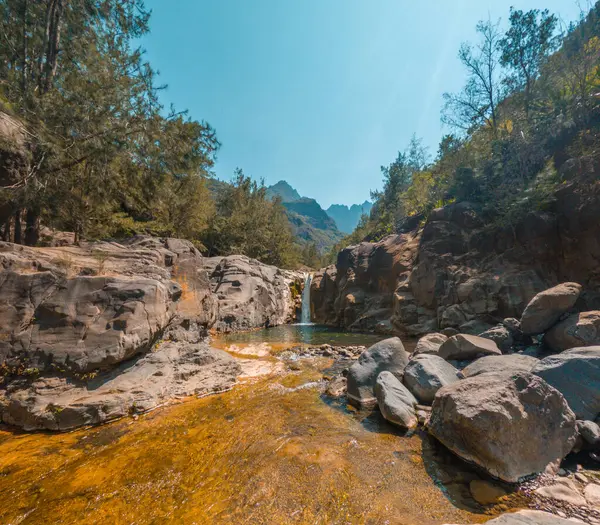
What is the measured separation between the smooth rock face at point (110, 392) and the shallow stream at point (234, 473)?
25 centimetres

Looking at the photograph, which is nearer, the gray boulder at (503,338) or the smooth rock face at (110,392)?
the smooth rock face at (110,392)

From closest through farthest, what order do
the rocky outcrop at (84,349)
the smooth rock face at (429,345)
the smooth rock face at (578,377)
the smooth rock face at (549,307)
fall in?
1. the smooth rock face at (578,377)
2. the rocky outcrop at (84,349)
3. the smooth rock face at (549,307)
4. the smooth rock face at (429,345)

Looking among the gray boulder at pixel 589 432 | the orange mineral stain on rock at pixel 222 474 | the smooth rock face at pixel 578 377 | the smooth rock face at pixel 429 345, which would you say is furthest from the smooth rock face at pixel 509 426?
the smooth rock face at pixel 429 345

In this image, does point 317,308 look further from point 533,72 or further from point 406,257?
point 533,72

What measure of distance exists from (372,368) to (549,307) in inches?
214

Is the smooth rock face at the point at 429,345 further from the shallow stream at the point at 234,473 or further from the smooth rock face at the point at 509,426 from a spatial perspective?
the smooth rock face at the point at 509,426

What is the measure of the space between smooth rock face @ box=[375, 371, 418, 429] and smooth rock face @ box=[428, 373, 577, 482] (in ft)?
2.42

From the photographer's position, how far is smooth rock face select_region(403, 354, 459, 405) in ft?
16.0

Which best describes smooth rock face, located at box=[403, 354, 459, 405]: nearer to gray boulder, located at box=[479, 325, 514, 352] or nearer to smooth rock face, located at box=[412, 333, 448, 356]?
smooth rock face, located at box=[412, 333, 448, 356]

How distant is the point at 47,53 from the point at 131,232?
24.7ft

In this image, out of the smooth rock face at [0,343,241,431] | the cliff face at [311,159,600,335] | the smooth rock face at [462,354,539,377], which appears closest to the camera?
the smooth rock face at [0,343,241,431]

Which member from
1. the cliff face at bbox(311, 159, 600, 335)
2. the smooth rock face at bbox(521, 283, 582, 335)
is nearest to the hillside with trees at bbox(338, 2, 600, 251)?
the cliff face at bbox(311, 159, 600, 335)

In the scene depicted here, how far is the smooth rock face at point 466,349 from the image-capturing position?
6.30m

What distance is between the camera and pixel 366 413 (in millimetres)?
4816
